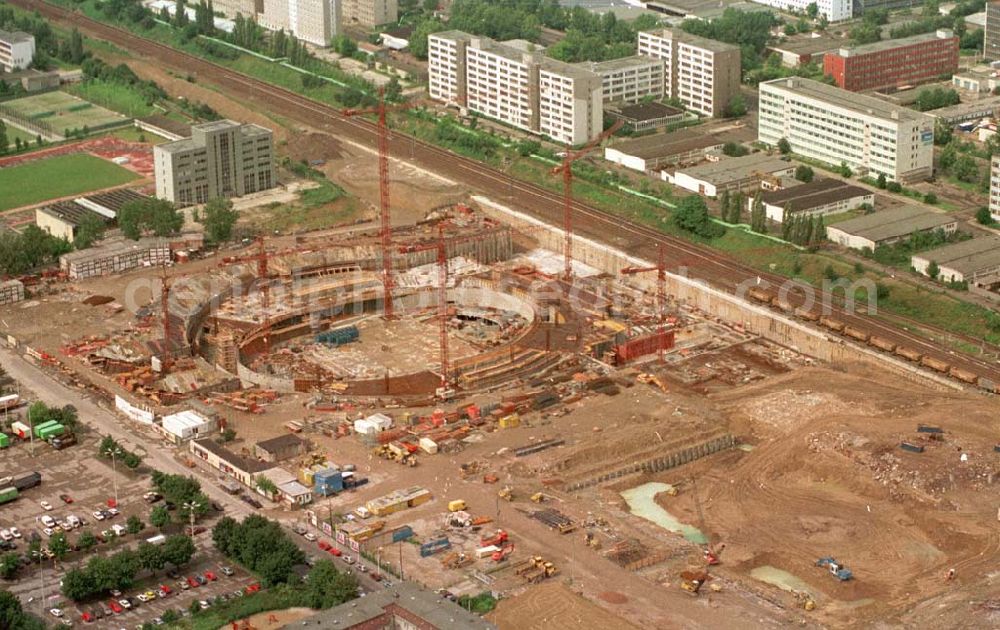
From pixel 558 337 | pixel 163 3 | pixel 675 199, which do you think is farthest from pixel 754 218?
pixel 163 3

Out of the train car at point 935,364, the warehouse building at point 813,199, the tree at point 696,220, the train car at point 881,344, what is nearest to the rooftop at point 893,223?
the warehouse building at point 813,199

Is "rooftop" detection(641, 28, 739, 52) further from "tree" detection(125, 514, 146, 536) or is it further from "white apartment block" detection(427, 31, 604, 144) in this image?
"tree" detection(125, 514, 146, 536)

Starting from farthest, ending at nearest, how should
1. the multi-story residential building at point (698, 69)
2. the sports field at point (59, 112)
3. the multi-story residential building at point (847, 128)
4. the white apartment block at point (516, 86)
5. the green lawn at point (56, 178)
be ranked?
1. the sports field at point (59, 112)
2. the multi-story residential building at point (698, 69)
3. the white apartment block at point (516, 86)
4. the green lawn at point (56, 178)
5. the multi-story residential building at point (847, 128)

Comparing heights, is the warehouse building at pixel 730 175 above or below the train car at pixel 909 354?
above

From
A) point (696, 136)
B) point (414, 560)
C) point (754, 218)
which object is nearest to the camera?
point (414, 560)

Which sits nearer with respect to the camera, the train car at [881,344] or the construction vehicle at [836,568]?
the construction vehicle at [836,568]

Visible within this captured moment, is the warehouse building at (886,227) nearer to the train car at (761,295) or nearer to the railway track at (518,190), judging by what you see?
the railway track at (518,190)

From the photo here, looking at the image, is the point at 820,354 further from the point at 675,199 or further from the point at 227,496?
the point at 227,496

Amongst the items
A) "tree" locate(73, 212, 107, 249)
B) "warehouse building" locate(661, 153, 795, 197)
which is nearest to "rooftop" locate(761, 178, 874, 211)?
"warehouse building" locate(661, 153, 795, 197)
